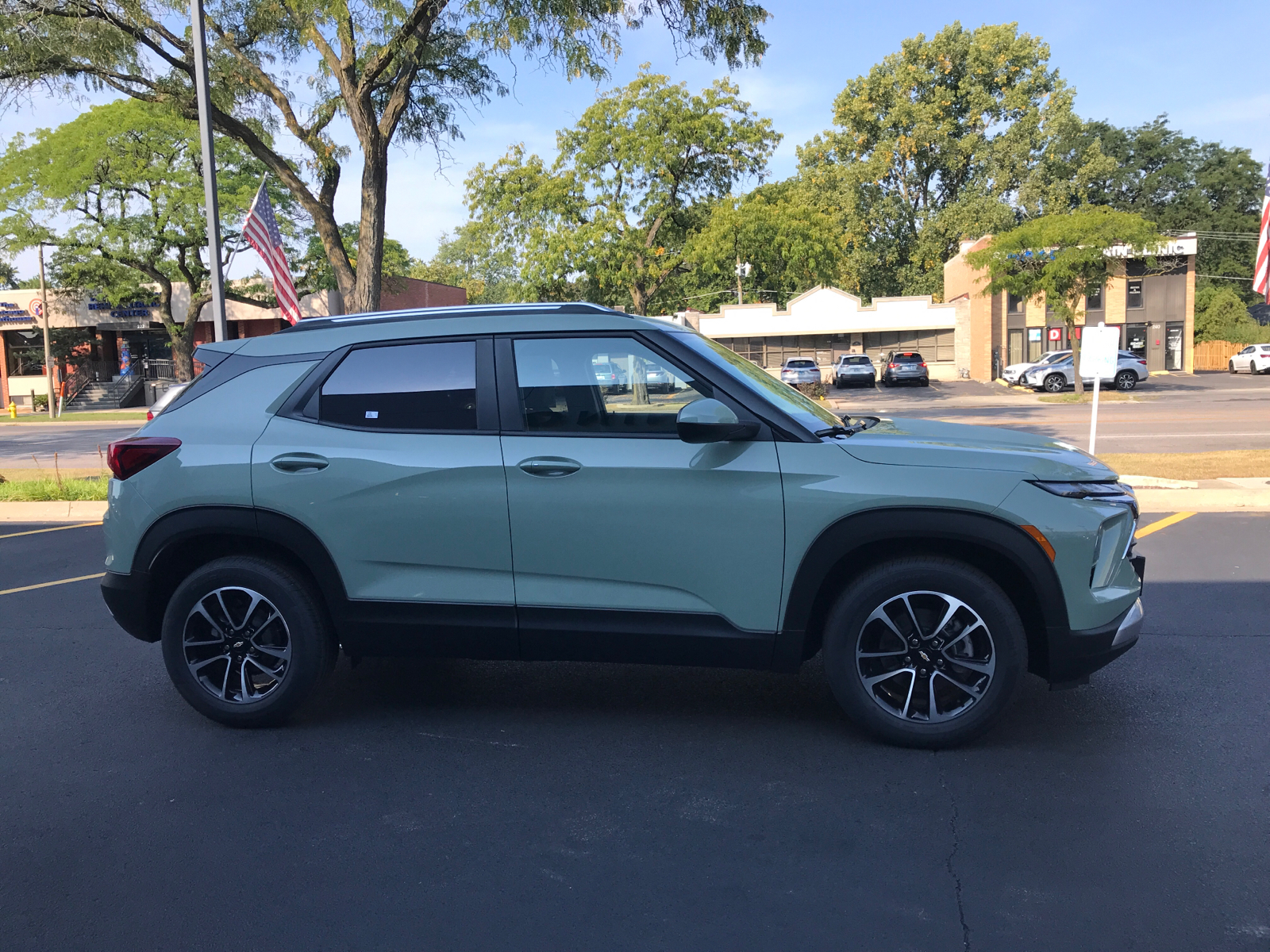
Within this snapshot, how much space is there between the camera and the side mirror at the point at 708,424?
158 inches

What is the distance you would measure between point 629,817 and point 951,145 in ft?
208

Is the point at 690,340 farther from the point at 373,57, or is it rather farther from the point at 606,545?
the point at 373,57

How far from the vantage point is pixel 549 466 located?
427 cm

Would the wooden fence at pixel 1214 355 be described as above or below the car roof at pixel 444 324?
below

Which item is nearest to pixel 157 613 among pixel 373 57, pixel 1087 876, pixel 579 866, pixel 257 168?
pixel 579 866

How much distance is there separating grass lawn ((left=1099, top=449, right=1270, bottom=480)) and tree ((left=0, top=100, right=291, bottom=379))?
33.8 meters

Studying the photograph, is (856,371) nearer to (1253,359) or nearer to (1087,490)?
(1253,359)

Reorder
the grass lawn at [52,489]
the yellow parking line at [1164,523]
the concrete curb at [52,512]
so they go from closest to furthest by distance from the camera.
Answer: the yellow parking line at [1164,523]
the concrete curb at [52,512]
the grass lawn at [52,489]

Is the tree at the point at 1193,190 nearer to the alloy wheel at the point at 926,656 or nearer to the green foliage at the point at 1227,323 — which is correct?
the green foliage at the point at 1227,323

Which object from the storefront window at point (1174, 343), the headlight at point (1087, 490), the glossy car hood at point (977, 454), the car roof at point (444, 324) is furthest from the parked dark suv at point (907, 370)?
the headlight at point (1087, 490)

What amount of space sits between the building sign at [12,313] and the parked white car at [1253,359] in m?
58.6

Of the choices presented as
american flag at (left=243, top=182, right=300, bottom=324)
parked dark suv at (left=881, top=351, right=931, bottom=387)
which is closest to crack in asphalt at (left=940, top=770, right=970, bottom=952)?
american flag at (left=243, top=182, right=300, bottom=324)

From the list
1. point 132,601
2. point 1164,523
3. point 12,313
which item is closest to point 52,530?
point 132,601

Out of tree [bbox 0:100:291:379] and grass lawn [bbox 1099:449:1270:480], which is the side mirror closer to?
grass lawn [bbox 1099:449:1270:480]
